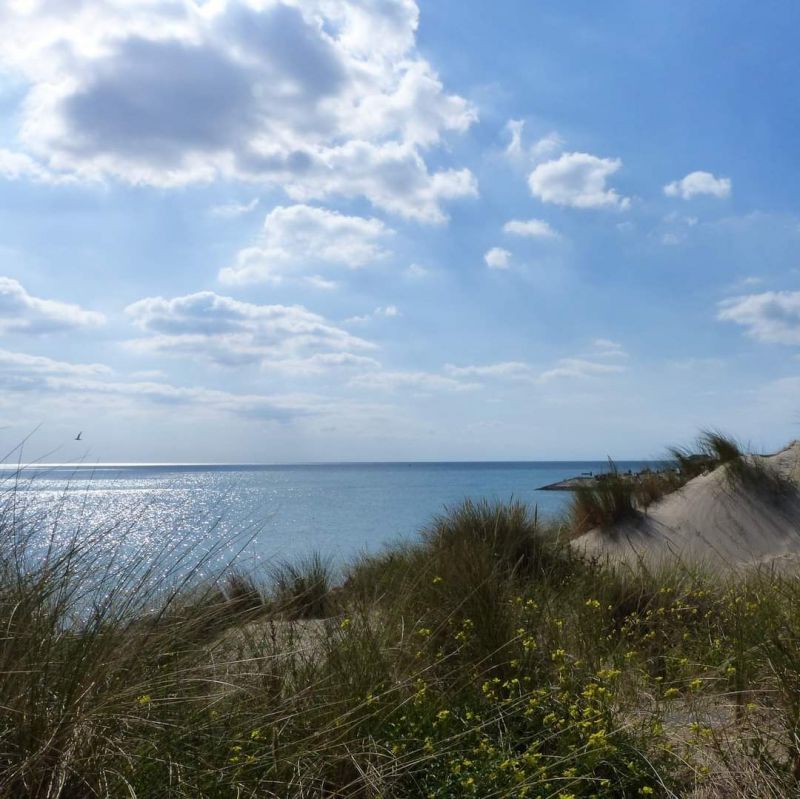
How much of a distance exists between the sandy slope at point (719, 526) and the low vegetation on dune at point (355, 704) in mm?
5616

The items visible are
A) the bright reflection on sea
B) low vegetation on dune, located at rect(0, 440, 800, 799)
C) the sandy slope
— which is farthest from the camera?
the sandy slope

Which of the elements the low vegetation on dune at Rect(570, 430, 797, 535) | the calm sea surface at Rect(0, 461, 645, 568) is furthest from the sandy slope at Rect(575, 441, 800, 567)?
the calm sea surface at Rect(0, 461, 645, 568)

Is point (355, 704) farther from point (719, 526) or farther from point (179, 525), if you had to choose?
point (719, 526)

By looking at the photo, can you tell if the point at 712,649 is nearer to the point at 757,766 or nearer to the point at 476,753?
the point at 757,766

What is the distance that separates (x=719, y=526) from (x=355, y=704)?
28.5 ft

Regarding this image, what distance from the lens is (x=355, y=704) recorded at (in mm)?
3285

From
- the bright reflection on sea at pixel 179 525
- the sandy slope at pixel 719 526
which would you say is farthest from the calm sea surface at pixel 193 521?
the sandy slope at pixel 719 526

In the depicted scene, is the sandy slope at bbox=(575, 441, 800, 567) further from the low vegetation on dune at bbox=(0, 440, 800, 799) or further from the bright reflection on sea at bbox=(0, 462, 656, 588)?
the low vegetation on dune at bbox=(0, 440, 800, 799)

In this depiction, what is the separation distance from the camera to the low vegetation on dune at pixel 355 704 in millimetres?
2518

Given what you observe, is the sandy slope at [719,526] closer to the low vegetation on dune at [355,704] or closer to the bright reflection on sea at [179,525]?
the bright reflection on sea at [179,525]

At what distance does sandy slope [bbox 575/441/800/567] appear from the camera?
9984mm

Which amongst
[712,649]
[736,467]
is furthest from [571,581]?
[736,467]

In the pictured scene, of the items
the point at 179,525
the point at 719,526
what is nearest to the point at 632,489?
the point at 719,526

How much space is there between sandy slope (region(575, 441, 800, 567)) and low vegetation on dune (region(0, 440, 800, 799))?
5.62 metres
